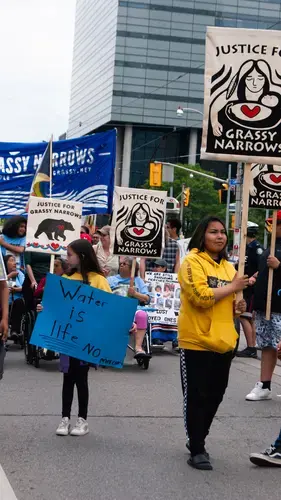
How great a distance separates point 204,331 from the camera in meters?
6.09

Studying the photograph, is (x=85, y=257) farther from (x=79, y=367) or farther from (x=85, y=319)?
(x=79, y=367)

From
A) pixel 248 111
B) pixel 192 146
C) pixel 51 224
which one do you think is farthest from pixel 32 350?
pixel 192 146

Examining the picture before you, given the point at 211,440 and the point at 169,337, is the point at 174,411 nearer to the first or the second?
the point at 211,440

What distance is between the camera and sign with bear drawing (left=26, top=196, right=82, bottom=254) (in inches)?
453

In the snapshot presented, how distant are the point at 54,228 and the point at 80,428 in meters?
4.96

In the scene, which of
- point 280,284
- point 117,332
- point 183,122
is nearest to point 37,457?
point 117,332

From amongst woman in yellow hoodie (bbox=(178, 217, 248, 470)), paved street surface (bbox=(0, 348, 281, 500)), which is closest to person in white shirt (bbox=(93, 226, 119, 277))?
paved street surface (bbox=(0, 348, 281, 500))

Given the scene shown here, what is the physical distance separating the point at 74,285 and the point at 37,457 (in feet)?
4.86

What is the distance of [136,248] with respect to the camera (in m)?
11.7

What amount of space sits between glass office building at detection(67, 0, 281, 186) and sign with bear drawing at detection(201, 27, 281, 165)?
271 feet

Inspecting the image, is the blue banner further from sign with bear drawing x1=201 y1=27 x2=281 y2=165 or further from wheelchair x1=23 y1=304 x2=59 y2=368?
sign with bear drawing x1=201 y1=27 x2=281 y2=165

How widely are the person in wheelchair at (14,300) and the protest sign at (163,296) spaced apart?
1947 mm

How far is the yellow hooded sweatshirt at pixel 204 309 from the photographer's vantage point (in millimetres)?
6027

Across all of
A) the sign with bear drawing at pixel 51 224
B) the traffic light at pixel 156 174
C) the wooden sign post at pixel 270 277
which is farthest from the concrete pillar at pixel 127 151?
the wooden sign post at pixel 270 277
